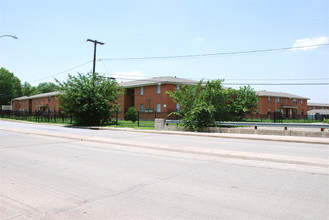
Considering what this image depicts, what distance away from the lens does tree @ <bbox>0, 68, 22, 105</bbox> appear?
97.8 meters

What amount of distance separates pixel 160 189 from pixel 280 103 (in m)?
60.3

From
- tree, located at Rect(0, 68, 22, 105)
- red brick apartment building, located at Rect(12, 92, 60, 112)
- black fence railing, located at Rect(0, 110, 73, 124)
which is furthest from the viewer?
tree, located at Rect(0, 68, 22, 105)

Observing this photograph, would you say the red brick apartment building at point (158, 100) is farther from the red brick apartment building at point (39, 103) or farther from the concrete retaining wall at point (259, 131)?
the concrete retaining wall at point (259, 131)

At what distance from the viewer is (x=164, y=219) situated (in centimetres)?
371

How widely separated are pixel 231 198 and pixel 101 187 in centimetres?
253

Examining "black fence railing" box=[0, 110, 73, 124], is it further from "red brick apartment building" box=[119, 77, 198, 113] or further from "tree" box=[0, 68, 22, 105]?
"tree" box=[0, 68, 22, 105]

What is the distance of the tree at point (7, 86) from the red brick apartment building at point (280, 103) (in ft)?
292

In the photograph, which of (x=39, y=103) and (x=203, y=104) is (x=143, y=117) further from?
(x=39, y=103)

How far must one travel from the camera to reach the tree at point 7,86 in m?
97.8

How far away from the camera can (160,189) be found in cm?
518

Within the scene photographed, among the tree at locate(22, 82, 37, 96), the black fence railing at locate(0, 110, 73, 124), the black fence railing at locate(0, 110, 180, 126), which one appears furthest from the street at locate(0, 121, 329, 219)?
the tree at locate(22, 82, 37, 96)

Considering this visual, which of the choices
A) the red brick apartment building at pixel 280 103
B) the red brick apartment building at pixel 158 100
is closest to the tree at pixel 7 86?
the red brick apartment building at pixel 158 100

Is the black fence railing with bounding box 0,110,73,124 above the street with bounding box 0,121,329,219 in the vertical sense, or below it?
above

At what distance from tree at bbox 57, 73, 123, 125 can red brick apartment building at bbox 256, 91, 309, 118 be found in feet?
109
